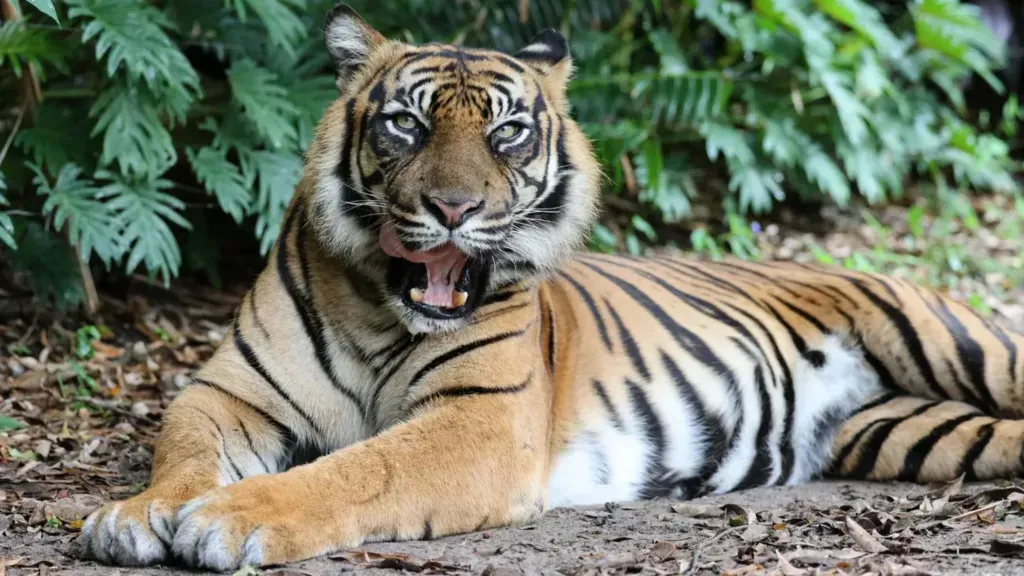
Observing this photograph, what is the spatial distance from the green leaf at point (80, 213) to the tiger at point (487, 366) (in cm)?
134

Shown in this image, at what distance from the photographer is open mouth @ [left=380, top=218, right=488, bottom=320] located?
3418 mm

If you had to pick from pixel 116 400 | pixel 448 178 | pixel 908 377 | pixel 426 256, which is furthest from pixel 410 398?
pixel 908 377

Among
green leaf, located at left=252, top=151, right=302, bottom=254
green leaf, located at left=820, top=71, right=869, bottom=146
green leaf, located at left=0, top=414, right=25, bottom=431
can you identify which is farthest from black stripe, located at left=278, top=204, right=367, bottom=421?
green leaf, located at left=820, top=71, right=869, bottom=146

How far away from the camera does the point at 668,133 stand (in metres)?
8.21

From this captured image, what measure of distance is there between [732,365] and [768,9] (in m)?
3.75

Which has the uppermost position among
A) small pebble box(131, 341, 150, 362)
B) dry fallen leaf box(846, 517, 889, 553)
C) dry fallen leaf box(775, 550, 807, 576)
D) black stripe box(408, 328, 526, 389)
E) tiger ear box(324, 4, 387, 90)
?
tiger ear box(324, 4, 387, 90)

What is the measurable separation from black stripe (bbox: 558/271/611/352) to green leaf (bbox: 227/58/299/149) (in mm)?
1479

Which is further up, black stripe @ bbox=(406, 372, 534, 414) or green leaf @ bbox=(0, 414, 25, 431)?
black stripe @ bbox=(406, 372, 534, 414)

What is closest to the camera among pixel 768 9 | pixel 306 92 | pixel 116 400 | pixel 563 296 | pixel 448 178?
pixel 448 178

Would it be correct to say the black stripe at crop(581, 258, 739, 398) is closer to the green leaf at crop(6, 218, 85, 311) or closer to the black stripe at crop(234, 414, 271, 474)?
the black stripe at crop(234, 414, 271, 474)

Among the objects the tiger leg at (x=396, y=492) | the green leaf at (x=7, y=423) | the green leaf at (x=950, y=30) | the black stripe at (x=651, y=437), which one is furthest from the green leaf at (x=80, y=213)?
the green leaf at (x=950, y=30)

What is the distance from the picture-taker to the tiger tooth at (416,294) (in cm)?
343

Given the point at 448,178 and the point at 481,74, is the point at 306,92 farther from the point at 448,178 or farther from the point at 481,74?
the point at 448,178

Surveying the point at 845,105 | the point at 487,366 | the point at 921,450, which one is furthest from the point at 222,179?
the point at 845,105
